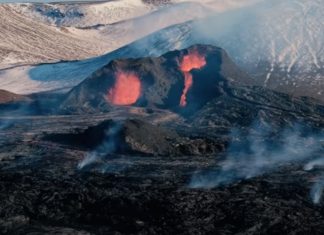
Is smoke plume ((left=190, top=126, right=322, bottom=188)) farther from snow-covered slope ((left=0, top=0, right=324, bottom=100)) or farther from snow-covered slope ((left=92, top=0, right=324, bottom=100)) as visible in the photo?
snow-covered slope ((left=0, top=0, right=324, bottom=100))

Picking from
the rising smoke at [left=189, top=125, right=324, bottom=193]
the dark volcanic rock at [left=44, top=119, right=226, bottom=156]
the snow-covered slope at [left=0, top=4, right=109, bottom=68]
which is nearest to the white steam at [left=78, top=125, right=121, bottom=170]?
the dark volcanic rock at [left=44, top=119, right=226, bottom=156]

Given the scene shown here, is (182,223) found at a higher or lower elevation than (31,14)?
higher

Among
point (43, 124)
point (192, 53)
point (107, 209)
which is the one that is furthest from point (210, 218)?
point (192, 53)

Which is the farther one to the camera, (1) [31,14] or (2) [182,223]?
(1) [31,14]

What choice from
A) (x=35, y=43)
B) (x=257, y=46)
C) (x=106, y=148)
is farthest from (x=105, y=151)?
(x=35, y=43)

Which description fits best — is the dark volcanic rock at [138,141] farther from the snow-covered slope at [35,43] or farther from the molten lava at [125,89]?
the snow-covered slope at [35,43]

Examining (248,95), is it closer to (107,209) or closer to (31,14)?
(107,209)

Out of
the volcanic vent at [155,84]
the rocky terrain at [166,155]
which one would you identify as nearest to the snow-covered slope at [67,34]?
the volcanic vent at [155,84]
